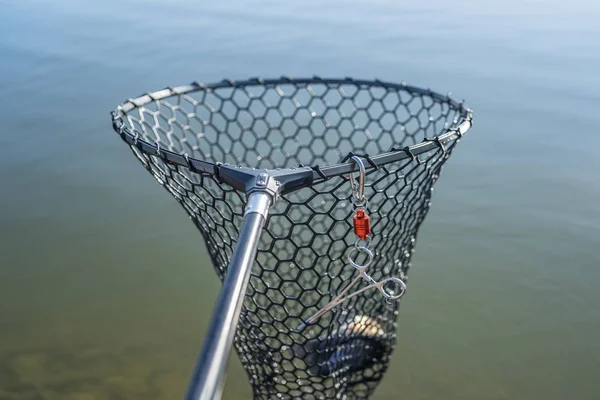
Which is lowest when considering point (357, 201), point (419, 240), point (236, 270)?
point (419, 240)

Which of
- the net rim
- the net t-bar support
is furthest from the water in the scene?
the net t-bar support

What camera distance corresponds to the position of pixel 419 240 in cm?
293

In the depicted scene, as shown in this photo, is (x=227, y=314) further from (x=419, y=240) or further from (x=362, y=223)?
(x=419, y=240)

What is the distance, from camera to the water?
233 centimetres

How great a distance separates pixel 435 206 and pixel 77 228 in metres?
1.86

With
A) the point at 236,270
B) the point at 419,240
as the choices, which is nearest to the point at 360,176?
the point at 236,270

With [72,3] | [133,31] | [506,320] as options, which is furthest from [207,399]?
[72,3]

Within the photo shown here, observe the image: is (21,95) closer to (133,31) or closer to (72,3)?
(133,31)

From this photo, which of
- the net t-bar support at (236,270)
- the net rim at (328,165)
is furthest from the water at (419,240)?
the net t-bar support at (236,270)

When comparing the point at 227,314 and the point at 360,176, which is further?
the point at 360,176

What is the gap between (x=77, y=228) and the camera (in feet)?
10.1

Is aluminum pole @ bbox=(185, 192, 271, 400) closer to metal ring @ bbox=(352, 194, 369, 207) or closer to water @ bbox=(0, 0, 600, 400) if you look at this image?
metal ring @ bbox=(352, 194, 369, 207)

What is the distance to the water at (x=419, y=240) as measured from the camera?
2330mm

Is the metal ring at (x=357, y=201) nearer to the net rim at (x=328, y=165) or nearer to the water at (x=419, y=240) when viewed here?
the net rim at (x=328, y=165)
